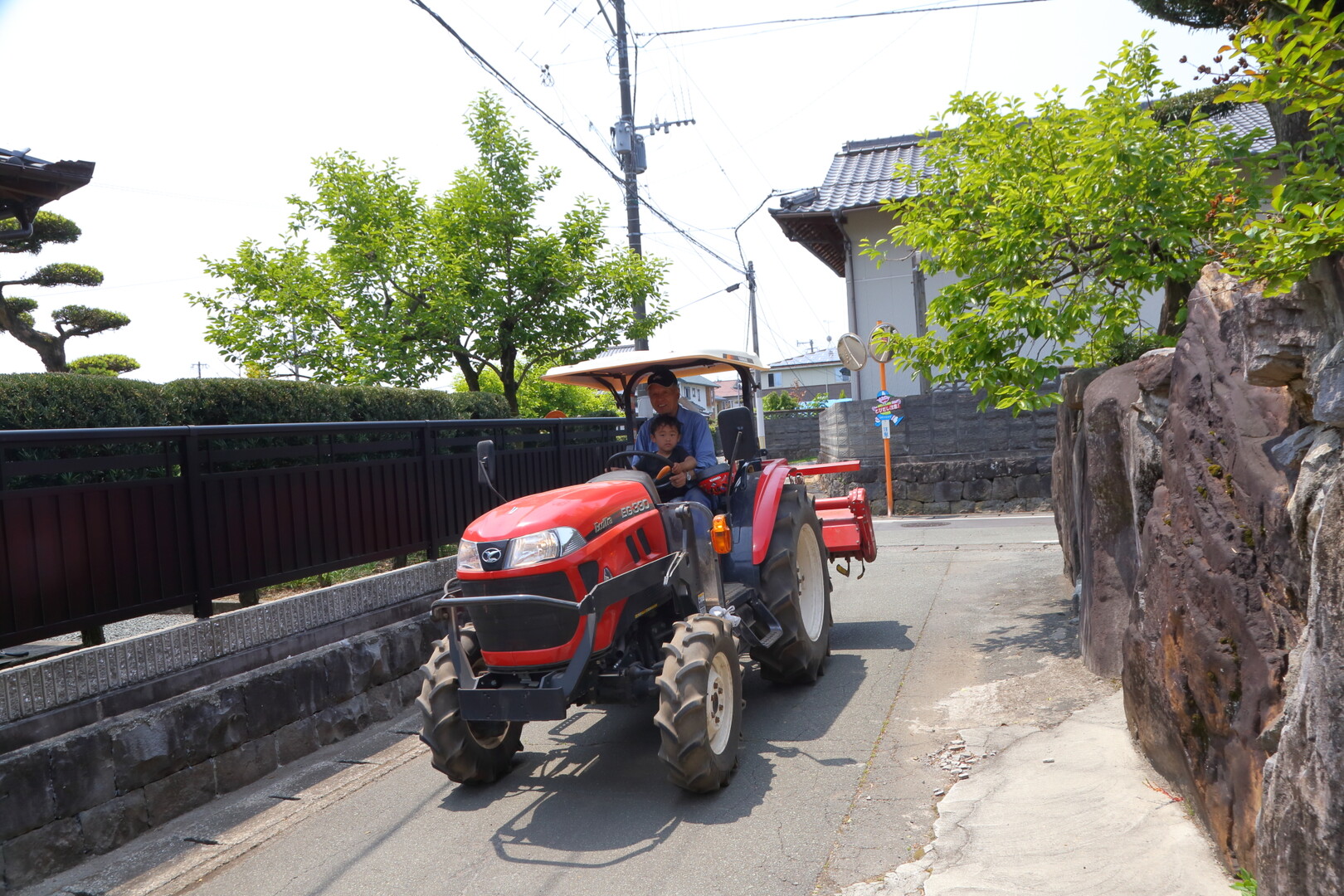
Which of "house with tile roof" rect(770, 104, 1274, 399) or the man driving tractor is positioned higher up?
"house with tile roof" rect(770, 104, 1274, 399)

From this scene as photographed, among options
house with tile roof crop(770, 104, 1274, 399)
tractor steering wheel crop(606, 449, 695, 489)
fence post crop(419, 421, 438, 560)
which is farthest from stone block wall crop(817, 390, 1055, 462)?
tractor steering wheel crop(606, 449, 695, 489)

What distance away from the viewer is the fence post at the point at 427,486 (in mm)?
7734

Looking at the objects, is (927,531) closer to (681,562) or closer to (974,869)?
(681,562)

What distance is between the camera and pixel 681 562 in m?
5.13

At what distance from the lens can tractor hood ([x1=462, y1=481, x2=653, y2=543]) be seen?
4570 mm

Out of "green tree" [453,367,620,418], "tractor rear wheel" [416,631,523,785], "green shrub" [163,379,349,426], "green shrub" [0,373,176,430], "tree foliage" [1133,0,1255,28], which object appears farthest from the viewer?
"green tree" [453,367,620,418]

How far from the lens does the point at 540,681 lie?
180 inches

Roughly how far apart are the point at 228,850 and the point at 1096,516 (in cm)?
500

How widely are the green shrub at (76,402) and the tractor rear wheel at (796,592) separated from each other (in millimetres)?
4292

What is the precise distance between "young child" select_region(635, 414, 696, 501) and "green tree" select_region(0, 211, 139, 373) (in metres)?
14.1

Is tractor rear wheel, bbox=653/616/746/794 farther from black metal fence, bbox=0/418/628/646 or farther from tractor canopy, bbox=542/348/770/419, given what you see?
black metal fence, bbox=0/418/628/646

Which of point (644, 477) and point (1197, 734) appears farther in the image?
point (644, 477)

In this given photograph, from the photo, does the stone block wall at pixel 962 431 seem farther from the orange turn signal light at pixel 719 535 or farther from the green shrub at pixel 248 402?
the orange turn signal light at pixel 719 535

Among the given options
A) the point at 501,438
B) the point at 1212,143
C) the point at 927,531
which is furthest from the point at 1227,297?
the point at 927,531
